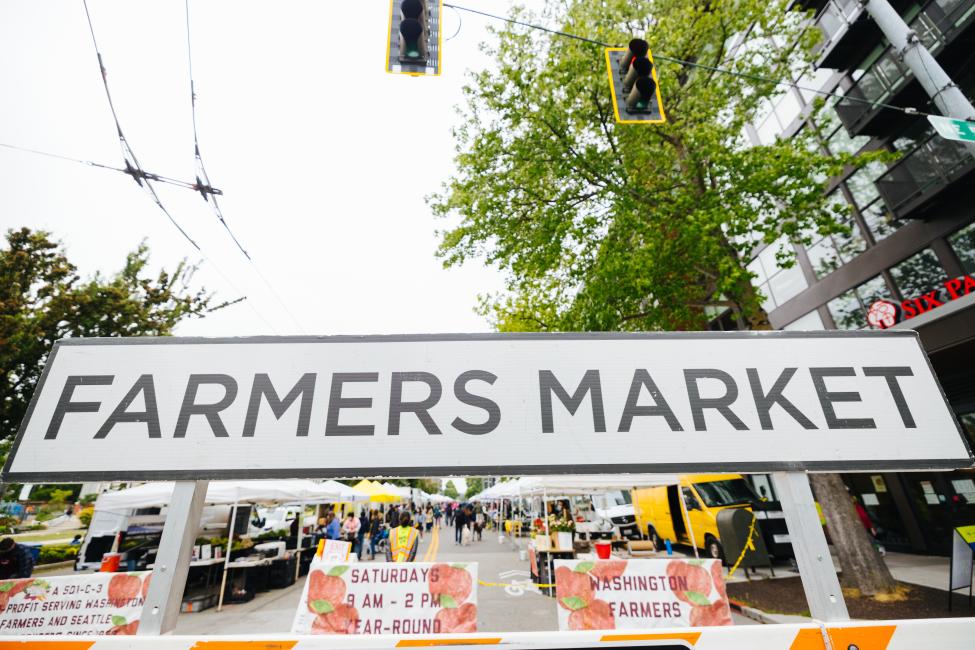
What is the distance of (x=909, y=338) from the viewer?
85.6 inches

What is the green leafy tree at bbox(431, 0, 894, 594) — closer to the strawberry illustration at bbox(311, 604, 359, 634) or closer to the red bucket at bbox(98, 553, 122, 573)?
the strawberry illustration at bbox(311, 604, 359, 634)

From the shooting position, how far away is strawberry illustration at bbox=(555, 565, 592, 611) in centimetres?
450

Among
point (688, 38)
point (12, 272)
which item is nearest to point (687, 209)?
point (688, 38)

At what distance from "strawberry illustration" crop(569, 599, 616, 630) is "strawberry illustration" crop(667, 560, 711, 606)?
29.8 inches

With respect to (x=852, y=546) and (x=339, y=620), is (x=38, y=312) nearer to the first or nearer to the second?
(x=339, y=620)

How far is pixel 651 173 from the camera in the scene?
11.1 meters

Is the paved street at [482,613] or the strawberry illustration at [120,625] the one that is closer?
the strawberry illustration at [120,625]

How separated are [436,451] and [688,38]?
39.7ft

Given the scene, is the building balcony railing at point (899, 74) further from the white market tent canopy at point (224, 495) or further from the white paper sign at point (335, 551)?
the white market tent canopy at point (224, 495)

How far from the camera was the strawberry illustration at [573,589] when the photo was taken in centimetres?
450

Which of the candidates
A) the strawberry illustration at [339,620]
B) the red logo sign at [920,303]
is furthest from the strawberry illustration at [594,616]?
the red logo sign at [920,303]

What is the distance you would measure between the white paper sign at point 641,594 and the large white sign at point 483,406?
3.20m

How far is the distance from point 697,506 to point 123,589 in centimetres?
1298

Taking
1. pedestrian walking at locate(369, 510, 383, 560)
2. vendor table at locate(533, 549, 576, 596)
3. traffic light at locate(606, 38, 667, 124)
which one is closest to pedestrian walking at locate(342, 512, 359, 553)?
pedestrian walking at locate(369, 510, 383, 560)
